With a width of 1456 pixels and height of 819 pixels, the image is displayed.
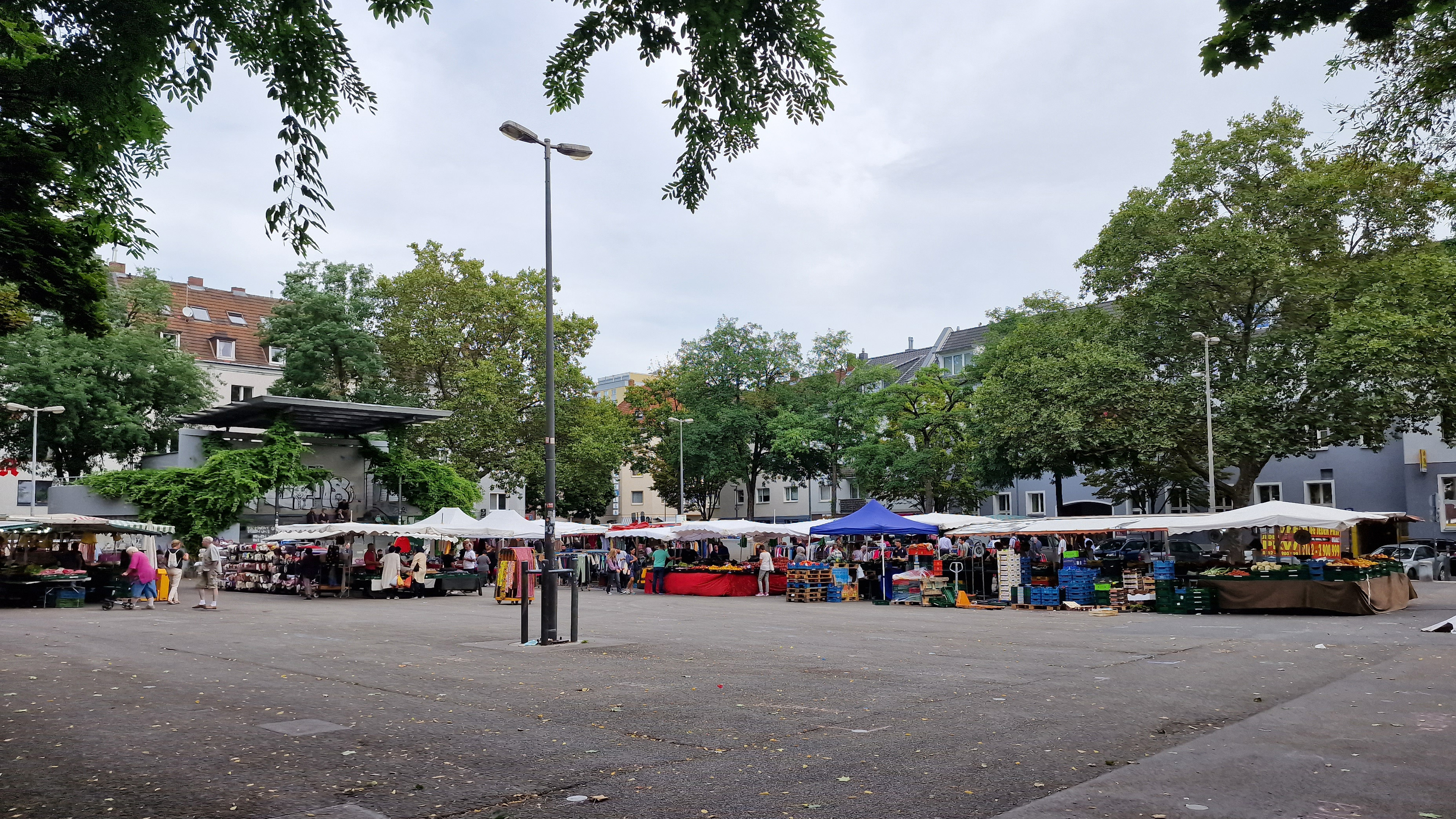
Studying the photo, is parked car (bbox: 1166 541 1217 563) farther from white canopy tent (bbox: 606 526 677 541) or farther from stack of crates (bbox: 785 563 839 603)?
white canopy tent (bbox: 606 526 677 541)

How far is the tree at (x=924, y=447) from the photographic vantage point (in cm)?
5338

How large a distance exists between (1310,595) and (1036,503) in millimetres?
39271

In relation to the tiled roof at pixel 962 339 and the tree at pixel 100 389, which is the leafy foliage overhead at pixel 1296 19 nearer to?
the tree at pixel 100 389

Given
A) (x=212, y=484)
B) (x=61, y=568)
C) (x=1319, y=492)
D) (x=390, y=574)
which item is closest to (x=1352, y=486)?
(x=1319, y=492)

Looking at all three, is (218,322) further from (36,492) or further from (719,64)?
(719,64)

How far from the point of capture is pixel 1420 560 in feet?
124

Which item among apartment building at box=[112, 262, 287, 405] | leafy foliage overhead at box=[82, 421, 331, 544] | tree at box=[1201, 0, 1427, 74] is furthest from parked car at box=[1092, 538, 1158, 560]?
apartment building at box=[112, 262, 287, 405]

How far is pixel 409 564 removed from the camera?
1282 inches

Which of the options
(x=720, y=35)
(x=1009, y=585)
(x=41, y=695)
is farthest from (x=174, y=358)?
(x=720, y=35)

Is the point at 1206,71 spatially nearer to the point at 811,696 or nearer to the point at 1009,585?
the point at 811,696

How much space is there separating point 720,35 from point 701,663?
9.13m

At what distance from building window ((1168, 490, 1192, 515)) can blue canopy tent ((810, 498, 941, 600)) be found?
24.8 metres

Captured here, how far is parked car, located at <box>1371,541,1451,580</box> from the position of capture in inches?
1483

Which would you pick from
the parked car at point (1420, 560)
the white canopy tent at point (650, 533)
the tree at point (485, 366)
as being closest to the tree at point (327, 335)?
the tree at point (485, 366)
